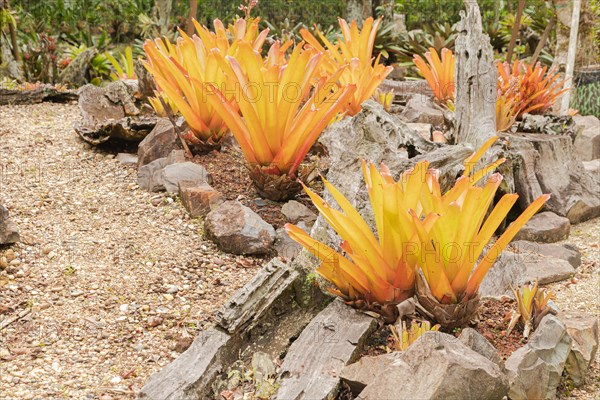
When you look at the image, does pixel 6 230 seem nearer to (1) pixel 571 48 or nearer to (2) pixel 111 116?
(2) pixel 111 116

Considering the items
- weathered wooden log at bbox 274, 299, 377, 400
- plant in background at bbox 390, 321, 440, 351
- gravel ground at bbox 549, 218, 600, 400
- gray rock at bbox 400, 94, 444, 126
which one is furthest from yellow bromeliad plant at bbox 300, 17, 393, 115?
plant in background at bbox 390, 321, 440, 351

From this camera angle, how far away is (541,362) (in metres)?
2.42

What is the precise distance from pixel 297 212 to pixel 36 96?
3387 mm

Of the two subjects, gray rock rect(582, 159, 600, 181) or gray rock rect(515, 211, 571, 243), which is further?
gray rock rect(582, 159, 600, 181)

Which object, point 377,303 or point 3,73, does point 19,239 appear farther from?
point 3,73

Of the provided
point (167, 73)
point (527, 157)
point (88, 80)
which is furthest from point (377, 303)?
point (88, 80)

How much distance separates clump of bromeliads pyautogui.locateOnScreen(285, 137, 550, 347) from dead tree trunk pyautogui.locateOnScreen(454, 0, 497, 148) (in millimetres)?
1922

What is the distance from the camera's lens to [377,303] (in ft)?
8.52

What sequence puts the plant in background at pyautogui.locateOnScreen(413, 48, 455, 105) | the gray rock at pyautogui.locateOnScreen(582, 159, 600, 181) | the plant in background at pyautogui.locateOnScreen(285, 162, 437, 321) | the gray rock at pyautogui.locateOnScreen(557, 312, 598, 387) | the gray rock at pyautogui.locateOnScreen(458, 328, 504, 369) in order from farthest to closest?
1. the plant in background at pyautogui.locateOnScreen(413, 48, 455, 105)
2. the gray rock at pyautogui.locateOnScreen(582, 159, 600, 181)
3. the gray rock at pyautogui.locateOnScreen(557, 312, 598, 387)
4. the plant in background at pyautogui.locateOnScreen(285, 162, 437, 321)
5. the gray rock at pyautogui.locateOnScreen(458, 328, 504, 369)

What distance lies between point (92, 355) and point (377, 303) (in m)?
1.04

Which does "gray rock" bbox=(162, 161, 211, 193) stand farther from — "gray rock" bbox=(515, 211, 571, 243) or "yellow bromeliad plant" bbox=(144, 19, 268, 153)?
"gray rock" bbox=(515, 211, 571, 243)

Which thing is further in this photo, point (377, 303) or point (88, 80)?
point (88, 80)

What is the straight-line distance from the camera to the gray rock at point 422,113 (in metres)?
5.50

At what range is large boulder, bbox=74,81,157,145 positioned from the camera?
4.52 metres
